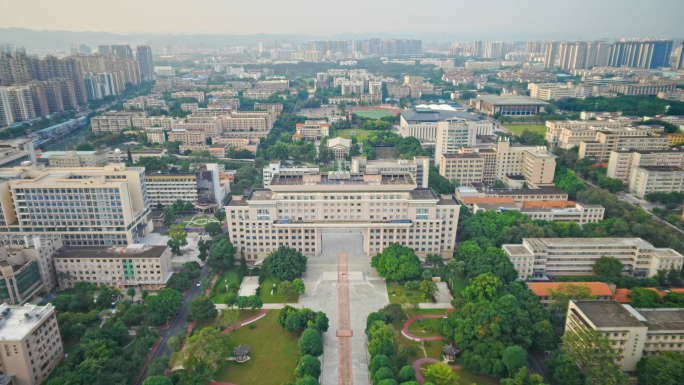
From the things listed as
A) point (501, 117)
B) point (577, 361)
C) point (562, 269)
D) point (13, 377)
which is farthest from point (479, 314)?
point (501, 117)

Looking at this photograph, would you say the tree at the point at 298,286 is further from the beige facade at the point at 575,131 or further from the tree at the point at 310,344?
the beige facade at the point at 575,131

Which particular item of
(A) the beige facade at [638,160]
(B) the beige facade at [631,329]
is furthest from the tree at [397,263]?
Answer: (A) the beige facade at [638,160]

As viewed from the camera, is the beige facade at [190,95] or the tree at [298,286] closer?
the tree at [298,286]

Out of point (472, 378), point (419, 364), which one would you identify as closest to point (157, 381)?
point (419, 364)

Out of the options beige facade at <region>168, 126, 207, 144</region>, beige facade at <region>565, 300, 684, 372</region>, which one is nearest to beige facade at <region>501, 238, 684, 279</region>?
beige facade at <region>565, 300, 684, 372</region>

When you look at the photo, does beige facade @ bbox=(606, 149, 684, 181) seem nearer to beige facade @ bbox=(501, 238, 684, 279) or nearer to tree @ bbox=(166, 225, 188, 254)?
beige facade @ bbox=(501, 238, 684, 279)

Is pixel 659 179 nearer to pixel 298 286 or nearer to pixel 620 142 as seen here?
pixel 620 142

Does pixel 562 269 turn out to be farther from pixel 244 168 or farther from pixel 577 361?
pixel 244 168
